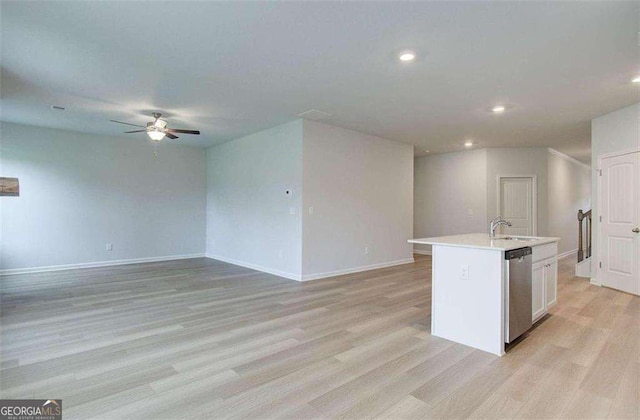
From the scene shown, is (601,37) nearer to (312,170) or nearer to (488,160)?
(312,170)

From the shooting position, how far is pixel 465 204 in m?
8.02

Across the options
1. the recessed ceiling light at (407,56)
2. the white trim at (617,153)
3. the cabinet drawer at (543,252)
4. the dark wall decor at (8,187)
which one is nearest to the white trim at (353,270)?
the cabinet drawer at (543,252)

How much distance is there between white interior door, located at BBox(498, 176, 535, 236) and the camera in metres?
7.65

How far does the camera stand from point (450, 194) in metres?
8.30

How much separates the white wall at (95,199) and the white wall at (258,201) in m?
0.65

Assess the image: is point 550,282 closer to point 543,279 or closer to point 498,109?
point 543,279

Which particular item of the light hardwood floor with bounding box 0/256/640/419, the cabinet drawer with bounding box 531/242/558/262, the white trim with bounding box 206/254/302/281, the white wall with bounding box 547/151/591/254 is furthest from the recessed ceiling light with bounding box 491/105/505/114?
the white wall with bounding box 547/151/591/254

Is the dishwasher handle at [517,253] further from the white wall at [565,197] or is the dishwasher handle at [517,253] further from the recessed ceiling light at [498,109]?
the white wall at [565,197]

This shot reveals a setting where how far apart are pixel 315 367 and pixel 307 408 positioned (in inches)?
19.9

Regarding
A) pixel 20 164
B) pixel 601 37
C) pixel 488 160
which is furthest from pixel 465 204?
pixel 20 164

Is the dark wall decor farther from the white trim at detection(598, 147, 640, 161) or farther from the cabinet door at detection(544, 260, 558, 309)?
the white trim at detection(598, 147, 640, 161)

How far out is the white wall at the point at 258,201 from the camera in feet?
18.2

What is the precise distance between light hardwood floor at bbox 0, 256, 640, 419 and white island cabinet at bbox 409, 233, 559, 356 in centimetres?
16

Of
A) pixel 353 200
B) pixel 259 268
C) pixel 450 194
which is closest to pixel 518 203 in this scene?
pixel 450 194
